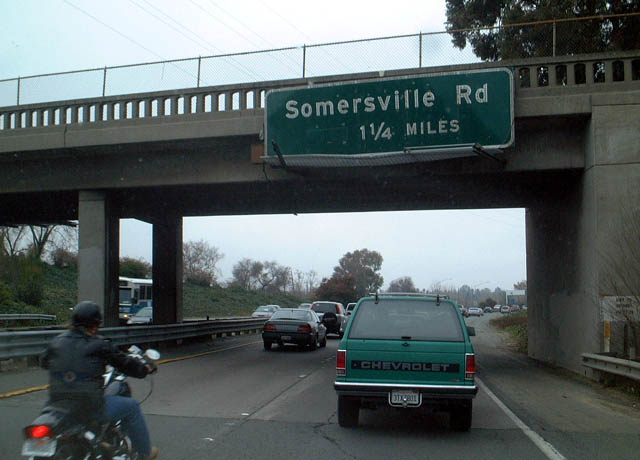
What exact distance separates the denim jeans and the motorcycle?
Answer: 79mm

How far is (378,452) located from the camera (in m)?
7.58

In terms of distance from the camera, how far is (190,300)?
65000 mm

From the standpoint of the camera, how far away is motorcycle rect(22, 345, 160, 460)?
4527 mm

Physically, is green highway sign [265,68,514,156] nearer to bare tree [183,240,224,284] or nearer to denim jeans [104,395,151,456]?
denim jeans [104,395,151,456]

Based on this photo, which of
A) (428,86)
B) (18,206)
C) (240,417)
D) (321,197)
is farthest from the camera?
(18,206)

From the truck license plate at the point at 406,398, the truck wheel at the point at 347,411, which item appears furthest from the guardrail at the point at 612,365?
the truck wheel at the point at 347,411

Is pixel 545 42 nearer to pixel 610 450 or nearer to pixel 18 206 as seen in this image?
pixel 610 450

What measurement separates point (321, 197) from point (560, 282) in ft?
28.3

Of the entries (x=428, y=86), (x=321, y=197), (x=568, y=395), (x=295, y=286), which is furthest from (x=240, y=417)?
(x=295, y=286)

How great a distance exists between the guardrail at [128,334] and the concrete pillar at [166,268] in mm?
2098

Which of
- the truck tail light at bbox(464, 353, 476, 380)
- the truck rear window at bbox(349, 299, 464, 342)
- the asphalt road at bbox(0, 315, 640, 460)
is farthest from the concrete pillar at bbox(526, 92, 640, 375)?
the truck tail light at bbox(464, 353, 476, 380)

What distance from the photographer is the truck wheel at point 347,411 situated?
8.74m

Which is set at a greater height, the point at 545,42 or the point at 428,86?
the point at 545,42

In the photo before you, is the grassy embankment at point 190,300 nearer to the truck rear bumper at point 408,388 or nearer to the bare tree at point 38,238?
the bare tree at point 38,238
